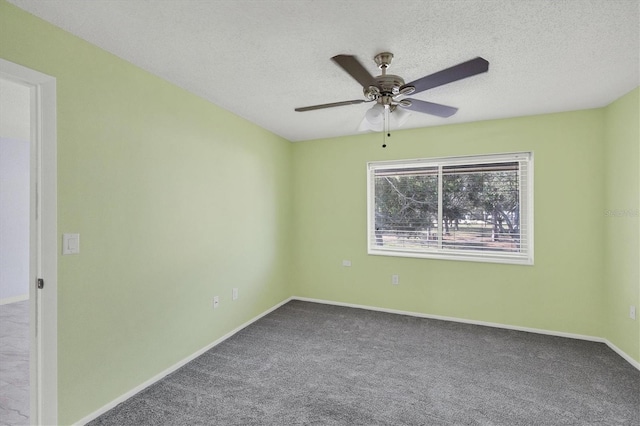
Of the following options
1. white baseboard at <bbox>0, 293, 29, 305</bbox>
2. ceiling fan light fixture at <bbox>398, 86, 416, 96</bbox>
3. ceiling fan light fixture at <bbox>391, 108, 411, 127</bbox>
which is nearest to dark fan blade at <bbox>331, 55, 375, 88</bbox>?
ceiling fan light fixture at <bbox>398, 86, 416, 96</bbox>

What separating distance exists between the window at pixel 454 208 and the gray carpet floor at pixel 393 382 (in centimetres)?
100

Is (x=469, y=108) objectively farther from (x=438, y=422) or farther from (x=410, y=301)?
(x=438, y=422)

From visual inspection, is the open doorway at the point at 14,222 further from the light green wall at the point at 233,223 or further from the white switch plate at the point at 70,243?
the white switch plate at the point at 70,243

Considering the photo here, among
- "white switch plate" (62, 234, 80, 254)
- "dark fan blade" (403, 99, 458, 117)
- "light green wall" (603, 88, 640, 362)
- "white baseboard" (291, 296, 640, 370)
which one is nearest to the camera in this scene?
"white switch plate" (62, 234, 80, 254)

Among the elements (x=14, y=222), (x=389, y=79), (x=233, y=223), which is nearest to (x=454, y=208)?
(x=389, y=79)

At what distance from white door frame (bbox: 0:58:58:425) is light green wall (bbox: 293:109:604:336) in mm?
3043

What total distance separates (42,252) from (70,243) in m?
0.14

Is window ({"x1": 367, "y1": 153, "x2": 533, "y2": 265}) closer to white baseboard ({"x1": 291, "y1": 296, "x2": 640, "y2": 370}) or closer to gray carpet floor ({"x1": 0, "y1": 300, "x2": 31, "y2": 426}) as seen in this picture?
white baseboard ({"x1": 291, "y1": 296, "x2": 640, "y2": 370})

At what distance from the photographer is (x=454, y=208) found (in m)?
3.71

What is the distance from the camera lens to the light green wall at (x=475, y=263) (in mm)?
3078

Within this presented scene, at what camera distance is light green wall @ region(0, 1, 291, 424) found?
5.81ft

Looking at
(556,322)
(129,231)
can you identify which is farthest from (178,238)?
(556,322)

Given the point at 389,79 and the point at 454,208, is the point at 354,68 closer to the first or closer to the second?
the point at 389,79

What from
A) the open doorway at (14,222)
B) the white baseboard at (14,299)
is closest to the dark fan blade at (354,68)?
the open doorway at (14,222)
